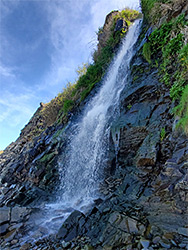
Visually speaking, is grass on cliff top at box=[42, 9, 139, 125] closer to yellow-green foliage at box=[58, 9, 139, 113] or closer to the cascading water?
yellow-green foliage at box=[58, 9, 139, 113]

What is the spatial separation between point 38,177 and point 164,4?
1087 centimetres

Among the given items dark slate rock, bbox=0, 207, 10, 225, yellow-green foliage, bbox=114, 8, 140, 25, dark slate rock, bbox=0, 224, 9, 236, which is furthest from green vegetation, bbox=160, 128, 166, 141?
yellow-green foliage, bbox=114, 8, 140, 25

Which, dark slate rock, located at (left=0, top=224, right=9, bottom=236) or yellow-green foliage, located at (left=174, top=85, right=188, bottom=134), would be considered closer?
yellow-green foliage, located at (left=174, top=85, right=188, bottom=134)

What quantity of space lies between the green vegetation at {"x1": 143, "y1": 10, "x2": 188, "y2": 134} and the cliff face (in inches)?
5.1

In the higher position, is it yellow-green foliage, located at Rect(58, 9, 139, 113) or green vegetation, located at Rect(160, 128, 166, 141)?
yellow-green foliage, located at Rect(58, 9, 139, 113)

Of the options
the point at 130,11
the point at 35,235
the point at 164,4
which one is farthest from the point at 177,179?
the point at 130,11

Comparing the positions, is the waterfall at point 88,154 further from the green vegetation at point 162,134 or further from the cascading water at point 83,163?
the green vegetation at point 162,134

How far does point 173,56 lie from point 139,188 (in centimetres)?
467

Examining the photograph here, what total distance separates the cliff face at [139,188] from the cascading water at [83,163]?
0.59 m

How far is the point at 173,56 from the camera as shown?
532 centimetres

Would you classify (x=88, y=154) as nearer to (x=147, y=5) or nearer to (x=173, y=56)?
(x=173, y=56)

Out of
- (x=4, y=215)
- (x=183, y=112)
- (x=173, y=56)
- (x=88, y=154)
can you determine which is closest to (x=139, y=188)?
(x=183, y=112)

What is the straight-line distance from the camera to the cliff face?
2.96 meters

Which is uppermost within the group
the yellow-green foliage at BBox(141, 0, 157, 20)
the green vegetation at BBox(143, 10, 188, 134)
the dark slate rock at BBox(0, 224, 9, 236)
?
the yellow-green foliage at BBox(141, 0, 157, 20)
